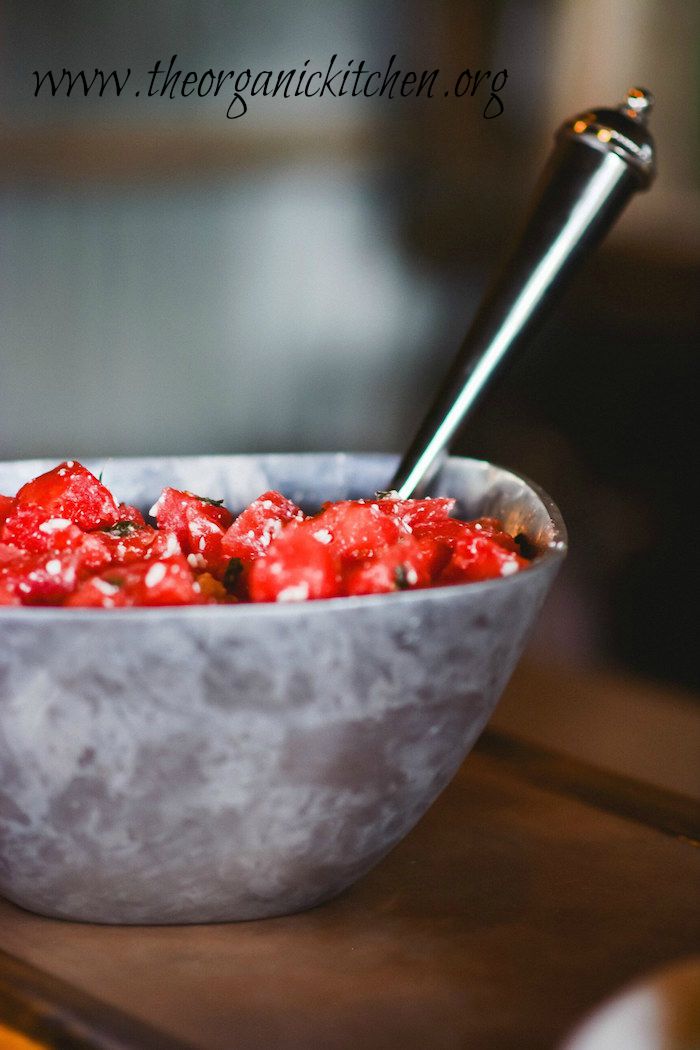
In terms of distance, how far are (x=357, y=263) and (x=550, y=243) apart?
165 centimetres

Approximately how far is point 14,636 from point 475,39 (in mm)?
1685

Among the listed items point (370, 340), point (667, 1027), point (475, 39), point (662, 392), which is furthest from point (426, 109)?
point (667, 1027)

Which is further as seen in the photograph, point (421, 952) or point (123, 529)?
point (123, 529)

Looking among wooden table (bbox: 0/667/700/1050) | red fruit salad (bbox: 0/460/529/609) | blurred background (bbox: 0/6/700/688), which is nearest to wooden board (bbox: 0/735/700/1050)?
wooden table (bbox: 0/667/700/1050)

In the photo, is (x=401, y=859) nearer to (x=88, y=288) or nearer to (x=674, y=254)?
(x=674, y=254)

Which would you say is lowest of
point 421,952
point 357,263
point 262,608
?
point 357,263

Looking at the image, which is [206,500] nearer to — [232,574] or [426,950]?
[232,574]

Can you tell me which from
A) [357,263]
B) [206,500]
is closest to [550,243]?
[206,500]

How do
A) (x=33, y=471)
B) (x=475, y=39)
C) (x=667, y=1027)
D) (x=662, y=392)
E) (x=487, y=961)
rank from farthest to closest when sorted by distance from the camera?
(x=475, y=39) → (x=662, y=392) → (x=33, y=471) → (x=487, y=961) → (x=667, y=1027)

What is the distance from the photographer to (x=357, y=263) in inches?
94.7

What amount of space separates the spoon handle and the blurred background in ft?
2.75

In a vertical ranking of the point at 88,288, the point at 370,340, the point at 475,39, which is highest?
the point at 475,39

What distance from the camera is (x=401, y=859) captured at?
66cm

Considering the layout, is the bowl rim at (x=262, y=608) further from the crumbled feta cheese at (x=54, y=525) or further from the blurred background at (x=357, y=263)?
the blurred background at (x=357, y=263)
